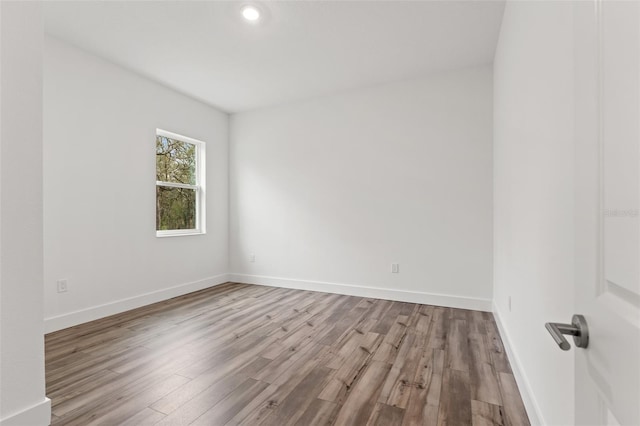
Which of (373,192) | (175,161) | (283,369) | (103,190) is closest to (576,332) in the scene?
(283,369)

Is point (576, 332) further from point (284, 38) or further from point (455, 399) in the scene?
point (284, 38)

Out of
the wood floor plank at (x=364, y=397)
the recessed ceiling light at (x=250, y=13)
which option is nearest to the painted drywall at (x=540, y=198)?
the wood floor plank at (x=364, y=397)

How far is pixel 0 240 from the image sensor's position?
1.44m

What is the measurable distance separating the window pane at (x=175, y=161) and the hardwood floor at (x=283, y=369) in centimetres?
180

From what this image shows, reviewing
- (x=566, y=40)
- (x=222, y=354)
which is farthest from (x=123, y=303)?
(x=566, y=40)

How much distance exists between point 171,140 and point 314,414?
387cm

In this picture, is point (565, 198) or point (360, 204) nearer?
point (565, 198)

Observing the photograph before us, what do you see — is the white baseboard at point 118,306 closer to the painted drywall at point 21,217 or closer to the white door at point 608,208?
the painted drywall at point 21,217

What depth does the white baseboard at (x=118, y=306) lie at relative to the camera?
2.88m

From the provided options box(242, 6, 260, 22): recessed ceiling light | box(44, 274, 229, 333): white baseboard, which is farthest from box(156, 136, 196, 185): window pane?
box(242, 6, 260, 22): recessed ceiling light

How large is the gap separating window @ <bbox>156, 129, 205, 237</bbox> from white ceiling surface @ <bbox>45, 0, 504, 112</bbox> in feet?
2.82

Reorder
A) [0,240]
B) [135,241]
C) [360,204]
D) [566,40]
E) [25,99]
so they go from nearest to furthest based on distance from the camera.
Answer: [566,40], [0,240], [25,99], [135,241], [360,204]

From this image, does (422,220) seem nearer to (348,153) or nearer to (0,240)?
(348,153)

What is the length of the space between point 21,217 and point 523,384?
2875 mm
